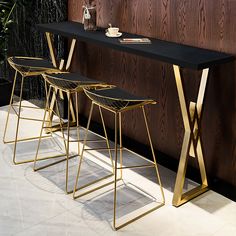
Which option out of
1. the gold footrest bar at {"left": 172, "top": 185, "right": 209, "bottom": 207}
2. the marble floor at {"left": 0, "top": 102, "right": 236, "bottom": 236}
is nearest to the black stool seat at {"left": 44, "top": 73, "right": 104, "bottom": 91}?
the marble floor at {"left": 0, "top": 102, "right": 236, "bottom": 236}

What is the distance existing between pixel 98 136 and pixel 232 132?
146 cm

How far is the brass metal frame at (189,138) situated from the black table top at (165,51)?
0.10m

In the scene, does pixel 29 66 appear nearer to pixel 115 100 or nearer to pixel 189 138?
pixel 115 100

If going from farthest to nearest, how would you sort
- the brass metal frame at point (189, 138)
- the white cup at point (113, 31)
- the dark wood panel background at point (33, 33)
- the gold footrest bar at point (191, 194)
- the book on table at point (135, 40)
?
the dark wood panel background at point (33, 33), the white cup at point (113, 31), the book on table at point (135, 40), the gold footrest bar at point (191, 194), the brass metal frame at point (189, 138)

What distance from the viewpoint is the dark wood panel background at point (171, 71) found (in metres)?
2.75

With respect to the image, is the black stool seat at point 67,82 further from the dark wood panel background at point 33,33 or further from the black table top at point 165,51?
the dark wood panel background at point 33,33

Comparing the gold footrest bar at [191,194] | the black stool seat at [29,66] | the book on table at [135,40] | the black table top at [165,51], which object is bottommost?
the gold footrest bar at [191,194]

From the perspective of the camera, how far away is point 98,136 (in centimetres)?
392

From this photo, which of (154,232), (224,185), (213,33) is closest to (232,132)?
(224,185)

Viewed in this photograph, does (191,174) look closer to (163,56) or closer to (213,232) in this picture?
(213,232)

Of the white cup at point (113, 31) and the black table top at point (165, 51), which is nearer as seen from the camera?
the black table top at point (165, 51)

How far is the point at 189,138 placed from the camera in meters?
2.76

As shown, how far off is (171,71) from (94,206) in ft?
3.66

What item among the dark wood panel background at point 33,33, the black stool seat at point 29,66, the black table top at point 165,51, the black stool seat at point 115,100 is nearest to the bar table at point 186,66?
the black table top at point 165,51
